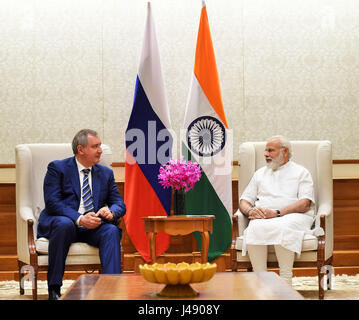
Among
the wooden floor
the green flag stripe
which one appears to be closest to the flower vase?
the green flag stripe

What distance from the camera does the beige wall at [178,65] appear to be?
611 cm

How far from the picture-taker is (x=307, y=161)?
5.22 metres

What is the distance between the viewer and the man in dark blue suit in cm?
440

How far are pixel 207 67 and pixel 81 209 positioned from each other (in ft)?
5.98

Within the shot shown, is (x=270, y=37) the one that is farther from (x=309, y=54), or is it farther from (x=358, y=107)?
(x=358, y=107)

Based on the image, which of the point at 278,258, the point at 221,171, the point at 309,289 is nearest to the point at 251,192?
the point at 221,171

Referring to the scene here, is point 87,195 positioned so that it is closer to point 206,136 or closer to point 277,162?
point 206,136

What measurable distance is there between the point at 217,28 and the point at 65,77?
1567mm

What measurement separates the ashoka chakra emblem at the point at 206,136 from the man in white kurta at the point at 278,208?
524 millimetres

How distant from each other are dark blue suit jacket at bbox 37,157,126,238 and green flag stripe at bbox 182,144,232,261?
2.95 feet

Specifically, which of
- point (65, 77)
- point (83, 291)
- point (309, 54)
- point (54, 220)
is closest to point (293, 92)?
point (309, 54)

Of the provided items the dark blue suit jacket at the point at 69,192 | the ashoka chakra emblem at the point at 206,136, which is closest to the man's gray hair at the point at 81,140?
the dark blue suit jacket at the point at 69,192

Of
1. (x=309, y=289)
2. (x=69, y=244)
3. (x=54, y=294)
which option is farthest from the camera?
(x=309, y=289)

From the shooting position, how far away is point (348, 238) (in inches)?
229
